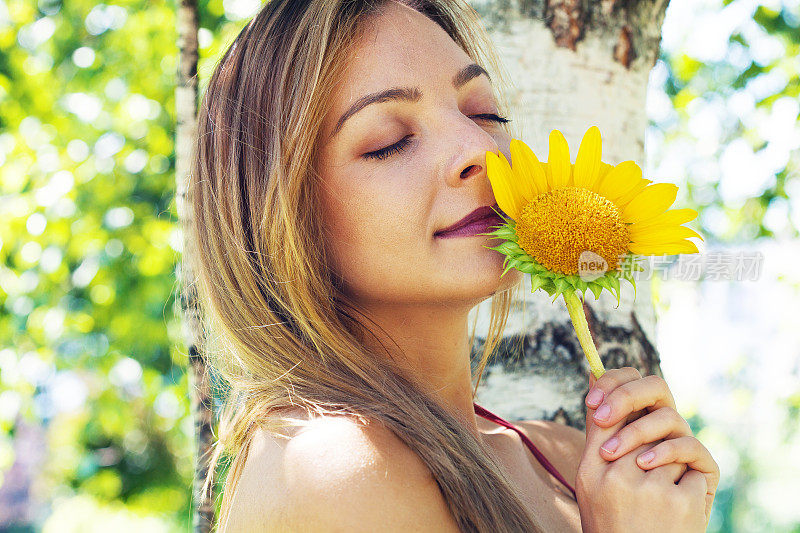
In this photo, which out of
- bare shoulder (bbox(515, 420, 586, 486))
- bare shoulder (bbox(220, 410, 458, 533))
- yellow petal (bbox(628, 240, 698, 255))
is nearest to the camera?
bare shoulder (bbox(220, 410, 458, 533))

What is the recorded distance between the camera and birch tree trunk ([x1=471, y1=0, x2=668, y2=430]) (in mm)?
2199

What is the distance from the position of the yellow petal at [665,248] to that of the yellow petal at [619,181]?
0.10 metres

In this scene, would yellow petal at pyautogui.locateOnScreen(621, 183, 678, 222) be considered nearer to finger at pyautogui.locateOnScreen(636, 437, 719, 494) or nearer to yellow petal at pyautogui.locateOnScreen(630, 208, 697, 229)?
yellow petal at pyautogui.locateOnScreen(630, 208, 697, 229)

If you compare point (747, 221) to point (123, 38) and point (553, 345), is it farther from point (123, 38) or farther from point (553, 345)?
point (123, 38)

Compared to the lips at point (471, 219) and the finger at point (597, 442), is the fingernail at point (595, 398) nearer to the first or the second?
the finger at point (597, 442)

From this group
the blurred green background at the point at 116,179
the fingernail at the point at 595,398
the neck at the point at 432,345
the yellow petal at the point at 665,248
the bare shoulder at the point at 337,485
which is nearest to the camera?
the bare shoulder at the point at 337,485

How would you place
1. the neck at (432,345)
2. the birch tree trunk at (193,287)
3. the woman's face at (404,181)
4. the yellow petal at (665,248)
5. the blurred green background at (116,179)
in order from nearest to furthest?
the yellow petal at (665,248) < the woman's face at (404,181) < the neck at (432,345) < the birch tree trunk at (193,287) < the blurred green background at (116,179)

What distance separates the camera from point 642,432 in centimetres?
134

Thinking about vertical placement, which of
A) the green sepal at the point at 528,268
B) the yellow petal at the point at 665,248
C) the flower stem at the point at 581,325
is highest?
the yellow petal at the point at 665,248

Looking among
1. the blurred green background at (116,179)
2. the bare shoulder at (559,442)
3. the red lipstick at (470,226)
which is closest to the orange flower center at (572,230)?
the red lipstick at (470,226)

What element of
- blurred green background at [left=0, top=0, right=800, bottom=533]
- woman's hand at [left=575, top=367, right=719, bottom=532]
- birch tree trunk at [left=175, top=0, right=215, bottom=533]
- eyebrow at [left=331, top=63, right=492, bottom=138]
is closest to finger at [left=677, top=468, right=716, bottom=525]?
woman's hand at [left=575, top=367, right=719, bottom=532]

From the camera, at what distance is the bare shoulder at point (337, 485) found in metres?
1.13

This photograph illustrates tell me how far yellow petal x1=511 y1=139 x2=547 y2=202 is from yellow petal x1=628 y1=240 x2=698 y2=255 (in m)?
0.21

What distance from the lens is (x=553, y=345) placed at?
2195 mm
